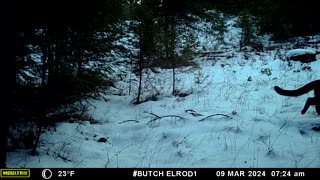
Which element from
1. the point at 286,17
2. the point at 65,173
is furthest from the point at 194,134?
the point at 286,17

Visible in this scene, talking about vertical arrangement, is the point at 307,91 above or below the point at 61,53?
below

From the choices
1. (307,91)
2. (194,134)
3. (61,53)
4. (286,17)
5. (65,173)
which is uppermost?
(286,17)

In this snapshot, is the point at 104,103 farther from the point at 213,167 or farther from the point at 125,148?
the point at 213,167

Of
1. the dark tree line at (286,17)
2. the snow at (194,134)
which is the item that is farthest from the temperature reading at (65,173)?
the dark tree line at (286,17)

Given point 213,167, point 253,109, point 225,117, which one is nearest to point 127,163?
point 213,167

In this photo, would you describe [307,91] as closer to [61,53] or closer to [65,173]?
[65,173]

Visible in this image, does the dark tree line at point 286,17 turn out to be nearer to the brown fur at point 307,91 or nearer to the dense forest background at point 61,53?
the dense forest background at point 61,53

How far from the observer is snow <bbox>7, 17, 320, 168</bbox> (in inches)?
204

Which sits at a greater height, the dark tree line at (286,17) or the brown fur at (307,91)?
the dark tree line at (286,17)

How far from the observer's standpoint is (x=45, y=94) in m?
5.58

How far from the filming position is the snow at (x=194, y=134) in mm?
5193

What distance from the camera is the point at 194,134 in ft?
20.7

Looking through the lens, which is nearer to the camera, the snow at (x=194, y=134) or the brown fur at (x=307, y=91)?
the snow at (x=194, y=134)

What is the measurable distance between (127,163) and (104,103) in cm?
442
